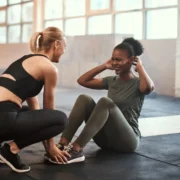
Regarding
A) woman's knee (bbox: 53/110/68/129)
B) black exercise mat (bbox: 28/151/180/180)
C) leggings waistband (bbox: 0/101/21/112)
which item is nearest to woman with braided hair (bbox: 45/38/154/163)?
black exercise mat (bbox: 28/151/180/180)

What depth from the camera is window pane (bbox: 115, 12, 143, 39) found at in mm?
7520

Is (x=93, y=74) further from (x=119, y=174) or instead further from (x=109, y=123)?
(x=119, y=174)

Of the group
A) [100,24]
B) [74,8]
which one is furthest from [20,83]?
[74,8]

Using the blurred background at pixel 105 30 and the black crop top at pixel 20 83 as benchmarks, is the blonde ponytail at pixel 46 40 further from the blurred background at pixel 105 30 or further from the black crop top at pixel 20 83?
the blurred background at pixel 105 30

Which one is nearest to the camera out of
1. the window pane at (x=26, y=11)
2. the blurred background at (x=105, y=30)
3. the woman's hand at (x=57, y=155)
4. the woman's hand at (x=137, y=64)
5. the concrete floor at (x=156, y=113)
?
the woman's hand at (x=57, y=155)

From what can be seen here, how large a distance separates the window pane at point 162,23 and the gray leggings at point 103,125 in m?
4.63

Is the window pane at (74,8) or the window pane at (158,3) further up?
the window pane at (74,8)

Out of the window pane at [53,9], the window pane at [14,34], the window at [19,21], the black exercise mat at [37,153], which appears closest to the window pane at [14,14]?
the window at [19,21]

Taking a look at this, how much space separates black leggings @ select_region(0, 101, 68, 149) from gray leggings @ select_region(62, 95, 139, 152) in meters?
0.25

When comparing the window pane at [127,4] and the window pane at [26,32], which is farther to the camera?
the window pane at [26,32]

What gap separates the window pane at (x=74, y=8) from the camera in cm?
895

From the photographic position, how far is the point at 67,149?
8.15 ft

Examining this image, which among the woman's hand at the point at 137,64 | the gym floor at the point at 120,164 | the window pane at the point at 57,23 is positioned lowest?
the gym floor at the point at 120,164

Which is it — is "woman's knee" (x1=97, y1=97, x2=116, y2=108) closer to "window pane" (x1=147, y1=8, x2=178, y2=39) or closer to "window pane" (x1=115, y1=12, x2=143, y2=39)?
"window pane" (x1=147, y1=8, x2=178, y2=39)
